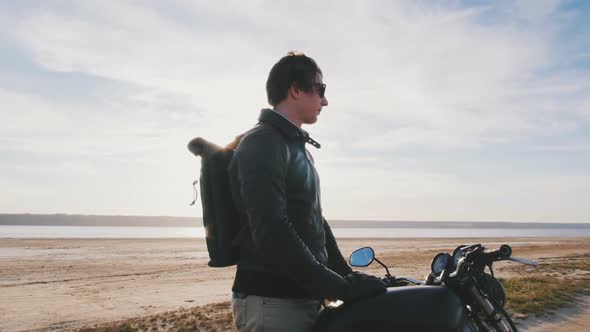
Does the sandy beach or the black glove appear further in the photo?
the sandy beach

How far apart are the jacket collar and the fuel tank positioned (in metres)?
0.86

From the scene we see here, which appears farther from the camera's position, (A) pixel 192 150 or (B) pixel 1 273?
(B) pixel 1 273

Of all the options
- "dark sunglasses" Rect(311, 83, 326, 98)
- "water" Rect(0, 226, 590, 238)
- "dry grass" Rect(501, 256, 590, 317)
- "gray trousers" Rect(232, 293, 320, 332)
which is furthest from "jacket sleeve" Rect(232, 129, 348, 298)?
"water" Rect(0, 226, 590, 238)

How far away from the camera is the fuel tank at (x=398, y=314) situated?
2359 millimetres

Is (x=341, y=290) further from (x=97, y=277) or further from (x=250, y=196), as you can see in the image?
(x=97, y=277)

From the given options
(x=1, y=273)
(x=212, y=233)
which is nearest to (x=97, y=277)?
(x=1, y=273)

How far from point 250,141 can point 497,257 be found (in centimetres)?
146

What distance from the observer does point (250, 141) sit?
234 centimetres

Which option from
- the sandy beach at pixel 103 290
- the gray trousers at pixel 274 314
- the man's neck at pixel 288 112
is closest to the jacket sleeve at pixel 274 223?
the gray trousers at pixel 274 314

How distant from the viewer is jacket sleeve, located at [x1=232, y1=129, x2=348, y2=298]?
219 centimetres

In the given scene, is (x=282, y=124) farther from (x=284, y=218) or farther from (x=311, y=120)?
(x=284, y=218)

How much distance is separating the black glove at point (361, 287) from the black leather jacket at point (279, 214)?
0.15ft

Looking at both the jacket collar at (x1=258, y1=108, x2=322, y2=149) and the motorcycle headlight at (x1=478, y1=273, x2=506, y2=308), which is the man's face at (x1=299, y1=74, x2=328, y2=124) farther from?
the motorcycle headlight at (x1=478, y1=273, x2=506, y2=308)

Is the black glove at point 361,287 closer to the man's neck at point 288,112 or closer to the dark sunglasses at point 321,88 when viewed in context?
the man's neck at point 288,112
